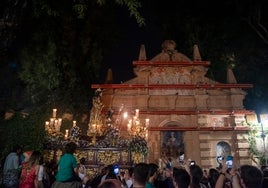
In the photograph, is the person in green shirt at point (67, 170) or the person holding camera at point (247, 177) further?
the person in green shirt at point (67, 170)

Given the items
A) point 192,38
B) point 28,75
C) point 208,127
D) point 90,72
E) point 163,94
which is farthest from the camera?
point 192,38

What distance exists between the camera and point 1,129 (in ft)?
38.1

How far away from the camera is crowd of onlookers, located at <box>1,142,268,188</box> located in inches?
142

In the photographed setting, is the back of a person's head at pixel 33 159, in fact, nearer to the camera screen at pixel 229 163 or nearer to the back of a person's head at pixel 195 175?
the back of a person's head at pixel 195 175

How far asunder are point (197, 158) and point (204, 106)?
3.51m


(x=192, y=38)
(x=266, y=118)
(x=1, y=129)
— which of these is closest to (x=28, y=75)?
(x=1, y=129)

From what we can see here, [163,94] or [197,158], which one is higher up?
[163,94]

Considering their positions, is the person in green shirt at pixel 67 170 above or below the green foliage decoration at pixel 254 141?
below

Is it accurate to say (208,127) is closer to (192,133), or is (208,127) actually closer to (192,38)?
(192,133)

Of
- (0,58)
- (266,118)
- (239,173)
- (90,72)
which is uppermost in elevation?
(90,72)

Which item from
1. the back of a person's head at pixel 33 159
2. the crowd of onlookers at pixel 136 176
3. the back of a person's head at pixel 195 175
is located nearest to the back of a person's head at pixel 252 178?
the crowd of onlookers at pixel 136 176

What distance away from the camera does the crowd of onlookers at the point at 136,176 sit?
11.8 ft

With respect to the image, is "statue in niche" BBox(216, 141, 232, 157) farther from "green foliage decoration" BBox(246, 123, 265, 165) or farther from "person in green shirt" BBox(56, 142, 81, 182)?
"person in green shirt" BBox(56, 142, 81, 182)

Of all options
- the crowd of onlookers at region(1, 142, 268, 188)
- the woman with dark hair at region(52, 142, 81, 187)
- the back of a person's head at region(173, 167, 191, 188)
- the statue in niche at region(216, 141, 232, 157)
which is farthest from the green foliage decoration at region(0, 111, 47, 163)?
the statue in niche at region(216, 141, 232, 157)
